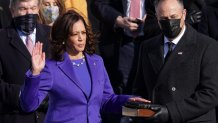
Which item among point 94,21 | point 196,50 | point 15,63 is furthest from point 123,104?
point 94,21

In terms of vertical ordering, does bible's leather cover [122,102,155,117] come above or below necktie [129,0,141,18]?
below

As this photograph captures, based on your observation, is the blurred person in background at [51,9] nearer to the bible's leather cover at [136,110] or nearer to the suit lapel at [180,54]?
the suit lapel at [180,54]

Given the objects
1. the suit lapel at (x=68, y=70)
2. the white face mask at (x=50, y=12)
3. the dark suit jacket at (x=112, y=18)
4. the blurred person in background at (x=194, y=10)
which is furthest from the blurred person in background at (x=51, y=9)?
the suit lapel at (x=68, y=70)

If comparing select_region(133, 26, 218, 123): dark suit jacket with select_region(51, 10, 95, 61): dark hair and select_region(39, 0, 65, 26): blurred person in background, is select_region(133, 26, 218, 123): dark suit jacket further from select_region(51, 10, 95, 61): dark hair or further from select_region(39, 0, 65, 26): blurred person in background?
select_region(39, 0, 65, 26): blurred person in background

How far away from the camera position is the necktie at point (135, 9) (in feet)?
22.7

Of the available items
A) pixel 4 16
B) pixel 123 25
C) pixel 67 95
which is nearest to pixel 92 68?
pixel 67 95

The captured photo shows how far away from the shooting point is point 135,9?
693 cm

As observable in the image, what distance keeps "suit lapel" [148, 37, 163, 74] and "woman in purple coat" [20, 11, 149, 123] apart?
442mm

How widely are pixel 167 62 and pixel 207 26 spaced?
1.25 metres

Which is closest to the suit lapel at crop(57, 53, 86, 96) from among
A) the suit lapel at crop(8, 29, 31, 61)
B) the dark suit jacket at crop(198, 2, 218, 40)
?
the suit lapel at crop(8, 29, 31, 61)

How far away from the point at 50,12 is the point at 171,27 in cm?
174

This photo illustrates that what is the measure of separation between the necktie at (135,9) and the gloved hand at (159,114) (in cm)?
170

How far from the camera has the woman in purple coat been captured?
5.23 meters

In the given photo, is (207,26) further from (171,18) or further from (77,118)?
(77,118)
